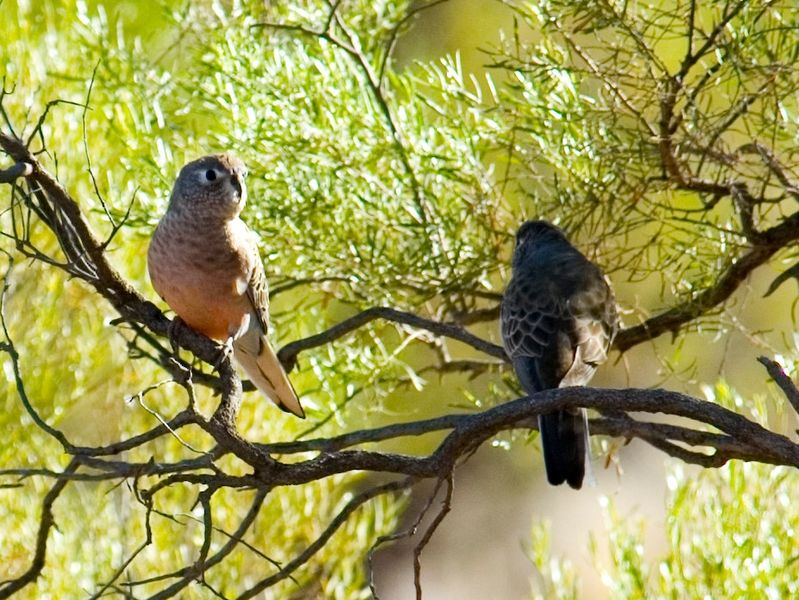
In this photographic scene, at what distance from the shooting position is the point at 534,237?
8.25 ft

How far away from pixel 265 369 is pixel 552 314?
0.67 m

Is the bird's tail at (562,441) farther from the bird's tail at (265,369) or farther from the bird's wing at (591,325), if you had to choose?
the bird's tail at (265,369)

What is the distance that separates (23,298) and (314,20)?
906mm

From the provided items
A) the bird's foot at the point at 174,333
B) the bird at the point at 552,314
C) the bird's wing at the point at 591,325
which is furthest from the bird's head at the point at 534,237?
the bird's foot at the point at 174,333

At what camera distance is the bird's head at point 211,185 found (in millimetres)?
2230

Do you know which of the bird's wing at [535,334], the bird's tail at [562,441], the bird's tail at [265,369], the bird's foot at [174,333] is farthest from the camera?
the bird's wing at [535,334]

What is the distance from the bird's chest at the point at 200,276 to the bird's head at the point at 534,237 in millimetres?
574

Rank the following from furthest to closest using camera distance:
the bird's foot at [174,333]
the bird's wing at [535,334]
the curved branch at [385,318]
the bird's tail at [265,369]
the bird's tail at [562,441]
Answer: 1. the bird's wing at [535,334]
2. the bird's tail at [265,369]
3. the bird's tail at [562,441]
4. the curved branch at [385,318]
5. the bird's foot at [174,333]

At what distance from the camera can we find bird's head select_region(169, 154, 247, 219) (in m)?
2.23

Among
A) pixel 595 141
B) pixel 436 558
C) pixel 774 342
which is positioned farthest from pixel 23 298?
pixel 436 558

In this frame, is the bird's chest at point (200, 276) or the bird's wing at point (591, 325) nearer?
the bird's chest at point (200, 276)

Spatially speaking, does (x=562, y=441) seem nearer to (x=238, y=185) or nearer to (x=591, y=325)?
(x=591, y=325)

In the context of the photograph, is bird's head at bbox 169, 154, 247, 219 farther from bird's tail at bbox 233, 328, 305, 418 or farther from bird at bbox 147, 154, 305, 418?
bird's tail at bbox 233, 328, 305, 418

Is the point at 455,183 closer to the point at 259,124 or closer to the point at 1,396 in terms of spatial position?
the point at 259,124
